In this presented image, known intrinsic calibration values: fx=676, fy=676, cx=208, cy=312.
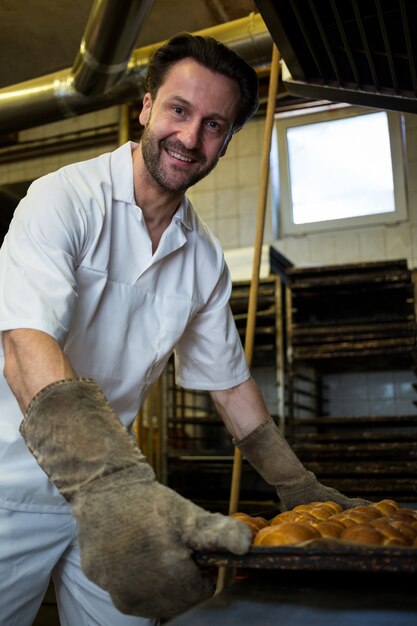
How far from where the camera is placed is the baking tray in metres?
0.73

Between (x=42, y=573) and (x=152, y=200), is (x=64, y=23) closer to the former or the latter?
(x=152, y=200)

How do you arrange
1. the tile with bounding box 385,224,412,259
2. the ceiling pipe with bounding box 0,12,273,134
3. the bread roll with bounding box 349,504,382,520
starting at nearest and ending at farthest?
the bread roll with bounding box 349,504,382,520
the ceiling pipe with bounding box 0,12,273,134
the tile with bounding box 385,224,412,259

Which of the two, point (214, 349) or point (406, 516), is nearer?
point (406, 516)

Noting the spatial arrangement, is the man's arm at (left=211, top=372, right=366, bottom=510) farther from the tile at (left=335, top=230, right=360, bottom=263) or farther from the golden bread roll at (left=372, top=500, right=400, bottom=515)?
the tile at (left=335, top=230, right=360, bottom=263)

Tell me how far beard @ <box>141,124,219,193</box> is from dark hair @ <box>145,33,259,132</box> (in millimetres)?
171

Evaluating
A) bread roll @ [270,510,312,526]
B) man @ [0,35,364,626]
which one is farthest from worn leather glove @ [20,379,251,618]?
bread roll @ [270,510,312,526]

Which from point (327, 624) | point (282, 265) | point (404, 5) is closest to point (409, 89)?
point (404, 5)

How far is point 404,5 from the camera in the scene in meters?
1.01

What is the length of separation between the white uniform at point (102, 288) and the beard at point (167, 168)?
0.06 meters

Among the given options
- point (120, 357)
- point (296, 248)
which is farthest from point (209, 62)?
point (296, 248)

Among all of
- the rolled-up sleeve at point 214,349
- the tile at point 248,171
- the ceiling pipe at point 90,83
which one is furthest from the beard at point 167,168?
the tile at point 248,171

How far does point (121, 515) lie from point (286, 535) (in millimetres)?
242

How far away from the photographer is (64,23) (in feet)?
16.5

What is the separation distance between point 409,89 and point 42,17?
4.32 metres
